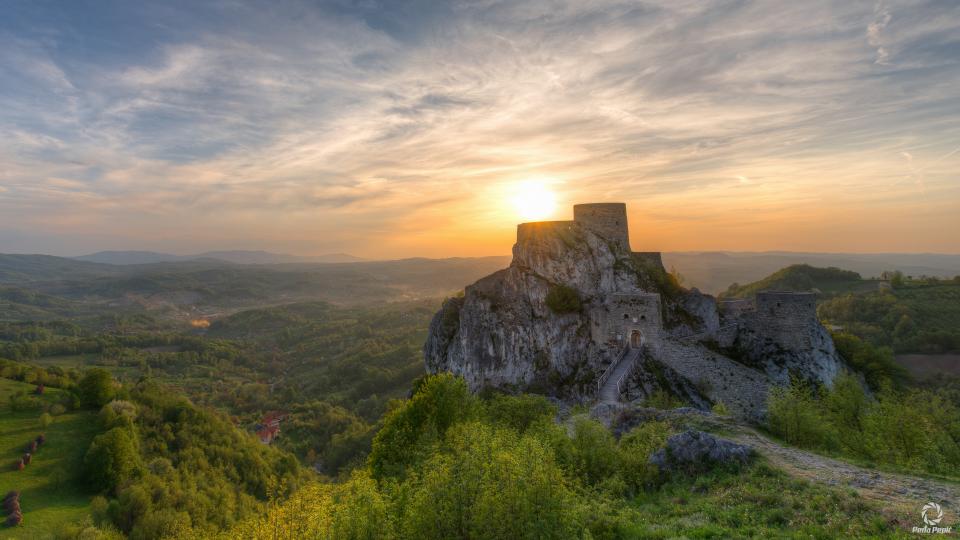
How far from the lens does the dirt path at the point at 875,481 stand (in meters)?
14.9

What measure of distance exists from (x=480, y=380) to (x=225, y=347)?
6755 inches

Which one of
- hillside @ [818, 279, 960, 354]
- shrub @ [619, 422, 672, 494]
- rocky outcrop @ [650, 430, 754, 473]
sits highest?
rocky outcrop @ [650, 430, 754, 473]

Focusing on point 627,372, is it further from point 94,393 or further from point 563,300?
point 94,393

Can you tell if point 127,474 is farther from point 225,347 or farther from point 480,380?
point 225,347

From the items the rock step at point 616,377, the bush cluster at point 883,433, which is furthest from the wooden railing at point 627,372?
the bush cluster at point 883,433

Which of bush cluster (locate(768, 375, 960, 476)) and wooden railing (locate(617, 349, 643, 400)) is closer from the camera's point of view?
bush cluster (locate(768, 375, 960, 476))

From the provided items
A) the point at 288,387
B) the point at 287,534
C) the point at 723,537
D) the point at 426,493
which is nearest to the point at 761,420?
the point at 723,537

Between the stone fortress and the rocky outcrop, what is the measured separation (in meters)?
16.1

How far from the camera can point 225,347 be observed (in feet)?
604

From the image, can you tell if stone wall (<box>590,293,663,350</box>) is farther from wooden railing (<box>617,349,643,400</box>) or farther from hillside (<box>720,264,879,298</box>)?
hillside (<box>720,264,879,298</box>)

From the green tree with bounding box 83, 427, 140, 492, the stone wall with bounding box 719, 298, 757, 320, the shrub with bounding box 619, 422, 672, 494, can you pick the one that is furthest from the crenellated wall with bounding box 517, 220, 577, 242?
the green tree with bounding box 83, 427, 140, 492

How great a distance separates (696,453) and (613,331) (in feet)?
77.1

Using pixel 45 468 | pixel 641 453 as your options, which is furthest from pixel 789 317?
pixel 45 468

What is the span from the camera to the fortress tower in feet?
174
